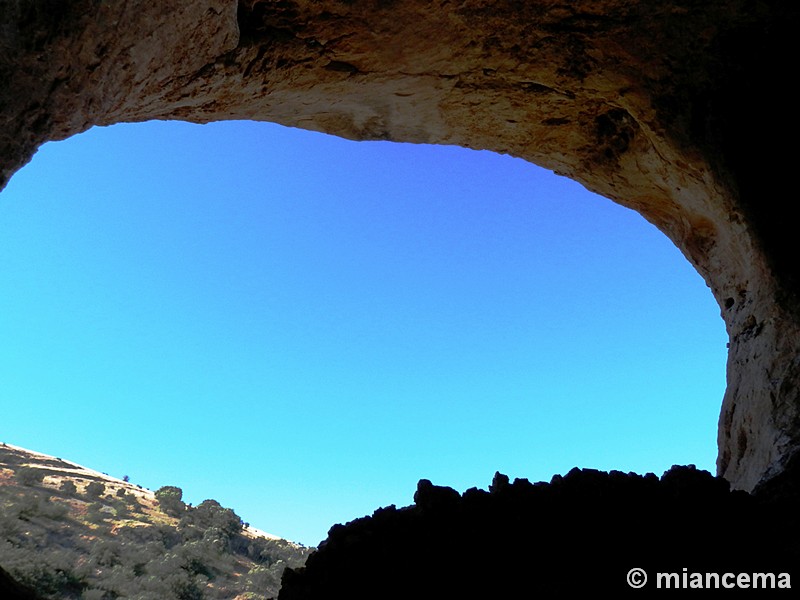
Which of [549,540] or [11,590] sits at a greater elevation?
[549,540]

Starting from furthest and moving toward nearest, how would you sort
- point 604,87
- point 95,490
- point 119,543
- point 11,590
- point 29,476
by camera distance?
point 95,490, point 29,476, point 119,543, point 604,87, point 11,590

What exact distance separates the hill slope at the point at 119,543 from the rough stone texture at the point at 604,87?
25.1 feet

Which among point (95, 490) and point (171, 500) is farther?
point (171, 500)

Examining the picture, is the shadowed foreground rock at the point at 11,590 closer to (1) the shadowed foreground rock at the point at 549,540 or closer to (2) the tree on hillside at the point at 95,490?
(1) the shadowed foreground rock at the point at 549,540

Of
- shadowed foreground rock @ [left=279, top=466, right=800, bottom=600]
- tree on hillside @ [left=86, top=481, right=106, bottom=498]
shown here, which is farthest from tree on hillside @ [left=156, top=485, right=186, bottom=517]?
shadowed foreground rock @ [left=279, top=466, right=800, bottom=600]

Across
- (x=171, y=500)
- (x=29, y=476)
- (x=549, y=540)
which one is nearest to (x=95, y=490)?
(x=29, y=476)

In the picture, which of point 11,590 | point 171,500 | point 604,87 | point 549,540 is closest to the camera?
point 11,590

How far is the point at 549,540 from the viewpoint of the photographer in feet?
11.8

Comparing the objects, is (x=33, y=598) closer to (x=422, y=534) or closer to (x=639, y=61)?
(x=422, y=534)

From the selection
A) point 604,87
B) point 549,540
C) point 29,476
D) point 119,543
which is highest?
point 604,87

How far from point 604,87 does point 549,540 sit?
5417mm

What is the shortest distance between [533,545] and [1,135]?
14.3ft

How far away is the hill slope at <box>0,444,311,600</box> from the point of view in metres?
11.8

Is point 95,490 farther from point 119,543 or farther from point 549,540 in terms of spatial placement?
point 549,540
